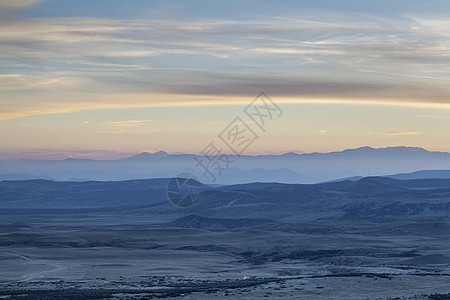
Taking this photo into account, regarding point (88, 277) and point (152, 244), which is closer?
point (88, 277)

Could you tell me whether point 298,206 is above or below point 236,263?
above

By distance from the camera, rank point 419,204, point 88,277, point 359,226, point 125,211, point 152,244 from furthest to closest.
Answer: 1. point 125,211
2. point 419,204
3. point 359,226
4. point 152,244
5. point 88,277

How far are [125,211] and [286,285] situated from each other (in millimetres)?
132195

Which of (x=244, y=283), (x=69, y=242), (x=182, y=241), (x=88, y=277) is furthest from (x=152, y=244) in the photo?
(x=244, y=283)

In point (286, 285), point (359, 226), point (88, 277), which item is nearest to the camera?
point (286, 285)

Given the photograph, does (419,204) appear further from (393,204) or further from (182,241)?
(182,241)

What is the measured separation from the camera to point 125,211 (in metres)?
173

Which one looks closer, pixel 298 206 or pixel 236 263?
pixel 236 263

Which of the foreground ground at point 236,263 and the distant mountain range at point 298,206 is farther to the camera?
the distant mountain range at point 298,206

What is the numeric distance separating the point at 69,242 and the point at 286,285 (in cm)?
5115

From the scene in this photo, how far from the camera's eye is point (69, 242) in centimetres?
8894

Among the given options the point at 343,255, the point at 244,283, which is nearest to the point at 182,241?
the point at 343,255

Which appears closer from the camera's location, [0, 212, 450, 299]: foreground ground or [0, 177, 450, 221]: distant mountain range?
[0, 212, 450, 299]: foreground ground

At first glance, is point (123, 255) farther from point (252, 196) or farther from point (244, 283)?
point (252, 196)
